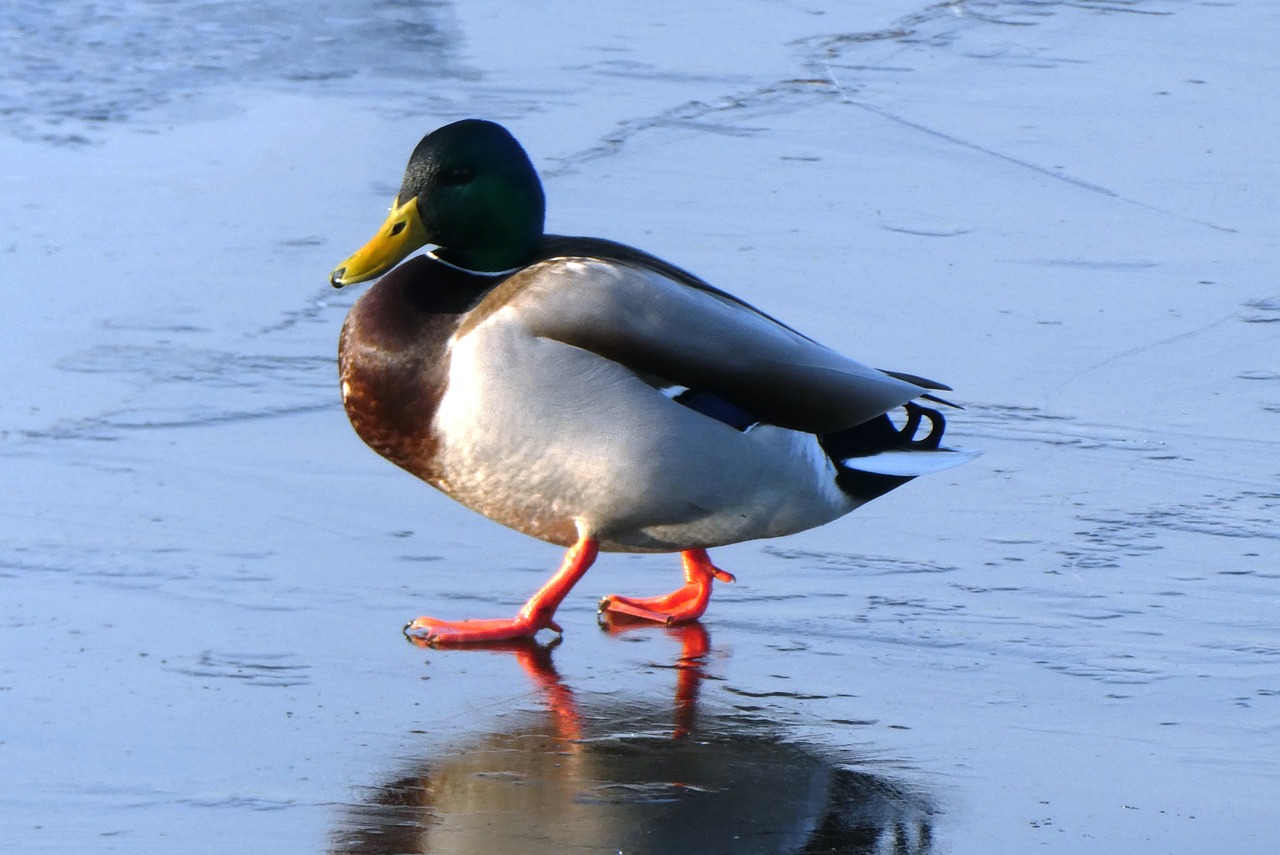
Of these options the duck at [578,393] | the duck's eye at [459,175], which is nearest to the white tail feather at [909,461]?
the duck at [578,393]

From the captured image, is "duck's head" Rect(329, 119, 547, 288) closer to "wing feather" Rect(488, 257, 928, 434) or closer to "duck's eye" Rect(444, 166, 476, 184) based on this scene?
"duck's eye" Rect(444, 166, 476, 184)

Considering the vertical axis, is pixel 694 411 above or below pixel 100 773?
above

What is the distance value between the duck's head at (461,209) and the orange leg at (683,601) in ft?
2.20

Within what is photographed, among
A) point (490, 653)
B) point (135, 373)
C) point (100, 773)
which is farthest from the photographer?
point (135, 373)

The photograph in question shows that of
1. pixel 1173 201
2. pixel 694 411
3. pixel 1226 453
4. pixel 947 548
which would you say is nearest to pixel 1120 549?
pixel 947 548

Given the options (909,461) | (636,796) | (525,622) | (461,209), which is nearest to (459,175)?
(461,209)

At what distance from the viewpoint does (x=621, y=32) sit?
9.32m

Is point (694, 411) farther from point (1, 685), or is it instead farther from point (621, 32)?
point (621, 32)

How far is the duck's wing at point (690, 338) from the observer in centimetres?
376

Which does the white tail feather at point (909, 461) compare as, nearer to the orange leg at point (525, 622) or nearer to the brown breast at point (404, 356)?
the orange leg at point (525, 622)

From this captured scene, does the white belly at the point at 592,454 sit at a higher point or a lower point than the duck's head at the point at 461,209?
lower

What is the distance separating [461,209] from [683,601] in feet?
2.83

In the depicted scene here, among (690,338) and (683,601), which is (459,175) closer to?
(690,338)

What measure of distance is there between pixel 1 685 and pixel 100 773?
41 centimetres
